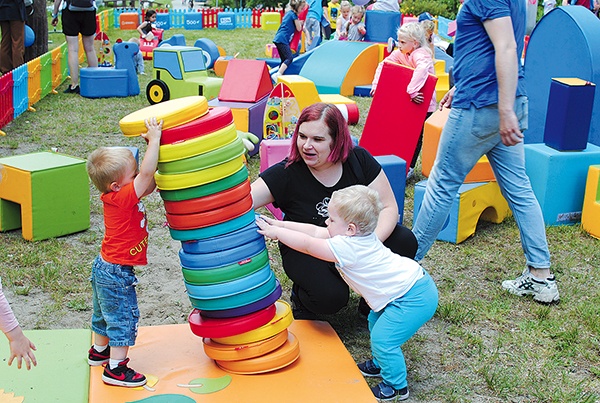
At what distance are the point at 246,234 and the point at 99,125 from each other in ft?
18.6

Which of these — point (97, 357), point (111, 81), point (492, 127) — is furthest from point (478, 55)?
point (111, 81)

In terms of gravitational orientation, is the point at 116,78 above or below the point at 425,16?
below

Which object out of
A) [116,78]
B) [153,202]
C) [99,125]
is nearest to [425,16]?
[116,78]

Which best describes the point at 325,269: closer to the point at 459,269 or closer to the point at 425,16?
the point at 459,269

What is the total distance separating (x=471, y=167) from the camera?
4.04m

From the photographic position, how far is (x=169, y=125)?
2.97m

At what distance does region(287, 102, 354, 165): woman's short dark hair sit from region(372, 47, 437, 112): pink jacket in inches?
94.7

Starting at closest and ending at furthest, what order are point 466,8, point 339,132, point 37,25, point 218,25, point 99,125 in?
1. point 339,132
2. point 466,8
3. point 99,125
4. point 37,25
5. point 218,25

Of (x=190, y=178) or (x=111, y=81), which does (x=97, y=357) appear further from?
(x=111, y=81)

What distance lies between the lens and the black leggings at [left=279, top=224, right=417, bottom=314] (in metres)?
3.55

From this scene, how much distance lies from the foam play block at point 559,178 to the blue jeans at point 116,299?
3.19m

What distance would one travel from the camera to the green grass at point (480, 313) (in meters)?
3.35

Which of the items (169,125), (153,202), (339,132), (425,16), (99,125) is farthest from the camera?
(425,16)

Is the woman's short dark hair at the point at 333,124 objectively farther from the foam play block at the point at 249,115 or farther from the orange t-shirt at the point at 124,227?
the foam play block at the point at 249,115
